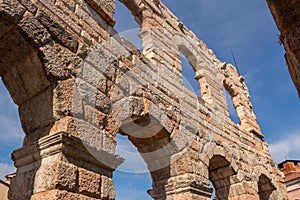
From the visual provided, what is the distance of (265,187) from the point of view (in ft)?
26.1

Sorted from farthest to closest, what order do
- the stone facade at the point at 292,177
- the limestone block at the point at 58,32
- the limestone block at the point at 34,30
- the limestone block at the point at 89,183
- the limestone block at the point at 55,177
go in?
the stone facade at the point at 292,177 < the limestone block at the point at 58,32 < the limestone block at the point at 34,30 < the limestone block at the point at 89,183 < the limestone block at the point at 55,177

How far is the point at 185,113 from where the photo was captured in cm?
593

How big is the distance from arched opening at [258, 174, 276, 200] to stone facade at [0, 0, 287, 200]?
0.29 feet

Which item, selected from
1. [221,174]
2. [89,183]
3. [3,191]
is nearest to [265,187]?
[221,174]

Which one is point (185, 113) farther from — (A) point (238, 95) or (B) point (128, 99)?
(A) point (238, 95)

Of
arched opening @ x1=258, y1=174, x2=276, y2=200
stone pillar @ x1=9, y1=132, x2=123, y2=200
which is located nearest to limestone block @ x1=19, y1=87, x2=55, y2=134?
stone pillar @ x1=9, y1=132, x2=123, y2=200

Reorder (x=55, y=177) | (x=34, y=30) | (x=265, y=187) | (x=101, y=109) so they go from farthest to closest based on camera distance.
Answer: (x=265, y=187) < (x=101, y=109) < (x=34, y=30) < (x=55, y=177)

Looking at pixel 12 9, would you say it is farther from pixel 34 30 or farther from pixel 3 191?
pixel 3 191

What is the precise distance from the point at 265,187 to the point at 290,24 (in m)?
7.68

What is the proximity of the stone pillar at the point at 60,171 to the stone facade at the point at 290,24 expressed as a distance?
2.19 meters

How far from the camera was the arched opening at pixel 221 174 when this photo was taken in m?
6.44

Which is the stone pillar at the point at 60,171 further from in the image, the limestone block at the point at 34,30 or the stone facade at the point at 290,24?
the stone facade at the point at 290,24

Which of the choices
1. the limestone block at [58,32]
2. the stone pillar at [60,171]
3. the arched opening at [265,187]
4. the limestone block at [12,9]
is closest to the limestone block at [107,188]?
the stone pillar at [60,171]

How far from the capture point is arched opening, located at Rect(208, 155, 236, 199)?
21.1ft
